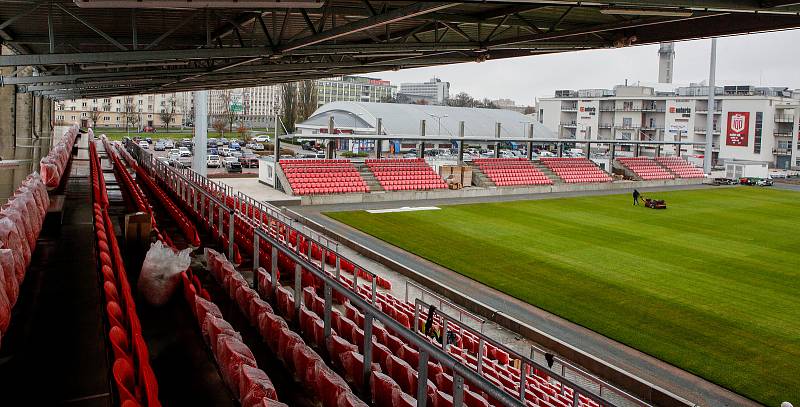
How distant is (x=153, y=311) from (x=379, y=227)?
16485 millimetres

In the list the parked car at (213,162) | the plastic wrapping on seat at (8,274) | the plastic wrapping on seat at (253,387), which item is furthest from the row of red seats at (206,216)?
the parked car at (213,162)

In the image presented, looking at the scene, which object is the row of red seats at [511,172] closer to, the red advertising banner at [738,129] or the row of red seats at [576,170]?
the row of red seats at [576,170]

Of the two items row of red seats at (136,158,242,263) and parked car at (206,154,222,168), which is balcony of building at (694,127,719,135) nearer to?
parked car at (206,154,222,168)

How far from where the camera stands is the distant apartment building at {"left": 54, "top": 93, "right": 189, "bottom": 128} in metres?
96.8

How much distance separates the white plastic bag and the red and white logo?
6485 cm

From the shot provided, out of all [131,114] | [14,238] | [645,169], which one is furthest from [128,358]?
[131,114]

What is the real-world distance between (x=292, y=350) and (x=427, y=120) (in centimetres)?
5565

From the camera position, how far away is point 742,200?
36.4 metres

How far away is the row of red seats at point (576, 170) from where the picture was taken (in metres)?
40.8

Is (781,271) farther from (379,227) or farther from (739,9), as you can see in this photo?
(379,227)

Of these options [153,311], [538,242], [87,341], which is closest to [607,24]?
[538,242]

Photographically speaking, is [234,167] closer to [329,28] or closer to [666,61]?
[329,28]

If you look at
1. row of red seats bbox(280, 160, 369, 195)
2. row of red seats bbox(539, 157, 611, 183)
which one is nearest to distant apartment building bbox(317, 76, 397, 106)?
row of red seats bbox(539, 157, 611, 183)

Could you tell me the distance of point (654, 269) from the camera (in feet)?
58.2
